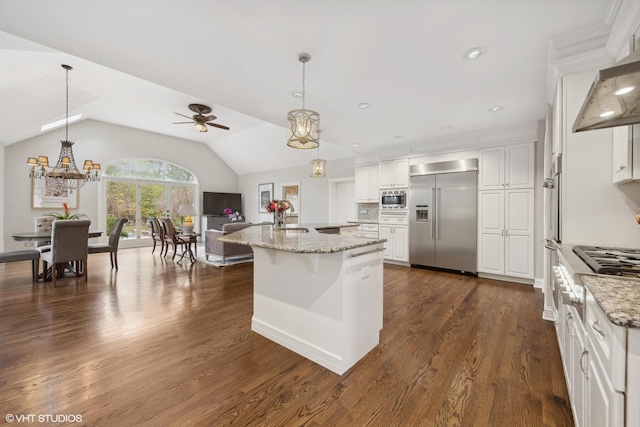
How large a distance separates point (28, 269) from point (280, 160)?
6.18m

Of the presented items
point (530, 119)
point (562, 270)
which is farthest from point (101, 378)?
point (530, 119)

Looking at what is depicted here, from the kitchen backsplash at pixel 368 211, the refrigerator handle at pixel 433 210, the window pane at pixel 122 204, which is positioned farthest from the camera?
the window pane at pixel 122 204

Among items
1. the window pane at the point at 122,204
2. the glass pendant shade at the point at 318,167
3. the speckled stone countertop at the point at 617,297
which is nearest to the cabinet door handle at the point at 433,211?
the glass pendant shade at the point at 318,167

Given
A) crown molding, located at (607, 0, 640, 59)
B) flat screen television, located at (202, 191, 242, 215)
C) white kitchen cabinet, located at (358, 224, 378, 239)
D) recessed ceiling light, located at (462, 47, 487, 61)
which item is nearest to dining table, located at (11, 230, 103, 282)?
flat screen television, located at (202, 191, 242, 215)

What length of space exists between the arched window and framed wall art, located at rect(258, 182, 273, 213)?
2.42 meters

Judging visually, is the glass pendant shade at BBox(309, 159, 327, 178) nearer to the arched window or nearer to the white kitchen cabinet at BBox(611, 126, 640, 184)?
the white kitchen cabinet at BBox(611, 126, 640, 184)

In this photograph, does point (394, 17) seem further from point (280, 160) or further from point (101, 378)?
point (280, 160)

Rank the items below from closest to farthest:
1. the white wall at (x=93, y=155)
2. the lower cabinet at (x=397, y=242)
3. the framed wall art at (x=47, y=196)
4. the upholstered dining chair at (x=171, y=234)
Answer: the lower cabinet at (x=397, y=242) < the upholstered dining chair at (x=171, y=234) < the white wall at (x=93, y=155) < the framed wall art at (x=47, y=196)

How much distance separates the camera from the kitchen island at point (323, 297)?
1.88m

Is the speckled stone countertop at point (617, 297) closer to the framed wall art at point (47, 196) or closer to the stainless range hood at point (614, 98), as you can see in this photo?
the stainless range hood at point (614, 98)

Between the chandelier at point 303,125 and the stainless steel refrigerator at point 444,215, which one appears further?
the stainless steel refrigerator at point 444,215

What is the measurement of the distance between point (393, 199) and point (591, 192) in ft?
11.5

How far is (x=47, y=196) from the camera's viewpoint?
20.6 feet
